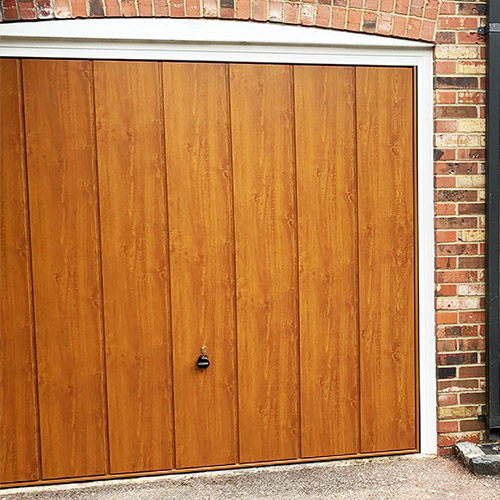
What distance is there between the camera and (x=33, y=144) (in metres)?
2.71

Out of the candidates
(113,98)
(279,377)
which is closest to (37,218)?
(113,98)

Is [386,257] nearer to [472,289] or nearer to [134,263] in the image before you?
[472,289]

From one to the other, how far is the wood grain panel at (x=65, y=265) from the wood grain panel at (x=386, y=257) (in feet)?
4.57

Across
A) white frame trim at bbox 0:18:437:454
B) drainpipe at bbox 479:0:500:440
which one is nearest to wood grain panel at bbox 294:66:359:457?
white frame trim at bbox 0:18:437:454

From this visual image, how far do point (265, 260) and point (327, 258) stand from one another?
0.33 m

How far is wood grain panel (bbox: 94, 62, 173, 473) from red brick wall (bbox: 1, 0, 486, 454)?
0.45 meters

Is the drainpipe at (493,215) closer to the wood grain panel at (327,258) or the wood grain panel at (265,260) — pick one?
the wood grain panel at (327,258)

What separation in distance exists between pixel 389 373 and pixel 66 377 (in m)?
1.70

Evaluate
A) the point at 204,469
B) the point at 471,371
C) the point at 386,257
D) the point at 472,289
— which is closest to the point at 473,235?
the point at 472,289

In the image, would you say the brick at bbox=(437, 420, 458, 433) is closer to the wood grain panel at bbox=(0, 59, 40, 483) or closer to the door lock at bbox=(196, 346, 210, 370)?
the door lock at bbox=(196, 346, 210, 370)

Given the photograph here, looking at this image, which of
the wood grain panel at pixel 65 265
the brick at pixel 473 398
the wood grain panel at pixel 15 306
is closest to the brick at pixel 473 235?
the brick at pixel 473 398

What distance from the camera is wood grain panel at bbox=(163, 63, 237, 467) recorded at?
9.18 ft

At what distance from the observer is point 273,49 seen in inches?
111

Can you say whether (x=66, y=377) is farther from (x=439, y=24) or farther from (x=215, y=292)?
(x=439, y=24)
